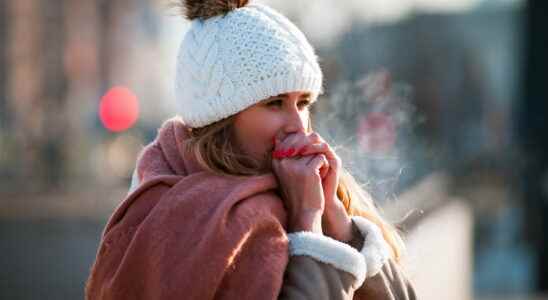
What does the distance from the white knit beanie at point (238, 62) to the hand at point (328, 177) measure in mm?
131

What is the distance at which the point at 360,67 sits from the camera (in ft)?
22.7

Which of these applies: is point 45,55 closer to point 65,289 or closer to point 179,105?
point 65,289

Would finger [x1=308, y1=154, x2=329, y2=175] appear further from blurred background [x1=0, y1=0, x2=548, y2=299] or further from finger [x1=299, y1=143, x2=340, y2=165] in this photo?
blurred background [x1=0, y1=0, x2=548, y2=299]

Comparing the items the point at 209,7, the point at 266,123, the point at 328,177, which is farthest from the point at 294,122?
the point at 209,7

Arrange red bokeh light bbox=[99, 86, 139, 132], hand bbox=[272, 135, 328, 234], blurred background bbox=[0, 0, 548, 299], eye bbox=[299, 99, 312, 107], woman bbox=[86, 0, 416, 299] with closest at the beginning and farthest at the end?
1. woman bbox=[86, 0, 416, 299]
2. hand bbox=[272, 135, 328, 234]
3. eye bbox=[299, 99, 312, 107]
4. blurred background bbox=[0, 0, 548, 299]
5. red bokeh light bbox=[99, 86, 139, 132]

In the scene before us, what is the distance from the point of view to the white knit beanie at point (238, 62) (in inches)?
107

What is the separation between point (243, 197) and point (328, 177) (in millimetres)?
305

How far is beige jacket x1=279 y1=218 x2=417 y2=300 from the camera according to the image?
2535mm

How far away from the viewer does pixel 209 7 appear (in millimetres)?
2846

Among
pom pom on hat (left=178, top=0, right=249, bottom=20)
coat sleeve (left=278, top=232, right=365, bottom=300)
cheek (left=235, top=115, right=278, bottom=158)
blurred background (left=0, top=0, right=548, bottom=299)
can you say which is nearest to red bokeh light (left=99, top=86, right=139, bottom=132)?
blurred background (left=0, top=0, right=548, bottom=299)

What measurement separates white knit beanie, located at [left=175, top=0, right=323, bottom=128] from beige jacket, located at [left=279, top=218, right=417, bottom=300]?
1.39ft

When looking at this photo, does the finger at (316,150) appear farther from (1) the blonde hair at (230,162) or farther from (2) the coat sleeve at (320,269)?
(2) the coat sleeve at (320,269)

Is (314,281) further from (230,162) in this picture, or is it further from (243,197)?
(230,162)

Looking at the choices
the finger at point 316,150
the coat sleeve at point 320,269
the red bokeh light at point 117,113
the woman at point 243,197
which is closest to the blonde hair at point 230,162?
the woman at point 243,197
